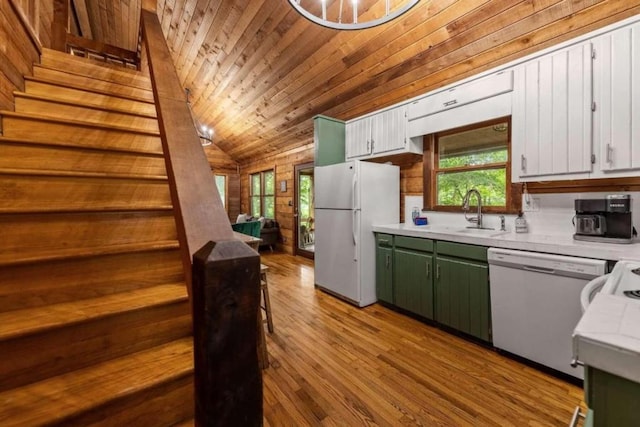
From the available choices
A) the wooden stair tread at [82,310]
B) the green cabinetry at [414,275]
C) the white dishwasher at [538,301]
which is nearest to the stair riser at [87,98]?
the wooden stair tread at [82,310]

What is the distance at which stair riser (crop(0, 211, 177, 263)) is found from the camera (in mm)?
1221

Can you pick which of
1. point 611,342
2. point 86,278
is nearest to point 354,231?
point 86,278

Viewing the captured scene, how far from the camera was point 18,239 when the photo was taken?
48.6 inches

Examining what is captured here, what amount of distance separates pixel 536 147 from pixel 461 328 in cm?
157

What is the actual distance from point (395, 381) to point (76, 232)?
2.05m

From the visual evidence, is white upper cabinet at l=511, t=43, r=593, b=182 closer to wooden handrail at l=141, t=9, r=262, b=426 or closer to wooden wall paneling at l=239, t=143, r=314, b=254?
wooden handrail at l=141, t=9, r=262, b=426

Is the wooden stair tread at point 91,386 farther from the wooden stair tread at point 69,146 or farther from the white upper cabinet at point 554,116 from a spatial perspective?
the white upper cabinet at point 554,116

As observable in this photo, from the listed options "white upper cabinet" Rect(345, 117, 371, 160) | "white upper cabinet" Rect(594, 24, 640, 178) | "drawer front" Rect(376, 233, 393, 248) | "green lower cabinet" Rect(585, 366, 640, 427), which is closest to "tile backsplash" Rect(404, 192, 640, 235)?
"white upper cabinet" Rect(594, 24, 640, 178)

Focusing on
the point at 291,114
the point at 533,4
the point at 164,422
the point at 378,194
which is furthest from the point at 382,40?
the point at 164,422

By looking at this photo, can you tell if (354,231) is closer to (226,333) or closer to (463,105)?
(463,105)

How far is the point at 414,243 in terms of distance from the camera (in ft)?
8.90

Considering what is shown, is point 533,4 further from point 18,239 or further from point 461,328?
Result: point 18,239

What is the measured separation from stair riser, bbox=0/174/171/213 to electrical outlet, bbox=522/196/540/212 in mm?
2839

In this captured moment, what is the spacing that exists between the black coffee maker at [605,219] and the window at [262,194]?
215 inches
